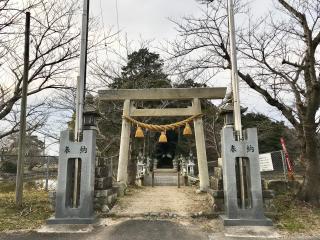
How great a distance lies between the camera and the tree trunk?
31.8 ft

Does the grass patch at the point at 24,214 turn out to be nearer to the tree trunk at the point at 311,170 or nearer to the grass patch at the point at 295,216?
the grass patch at the point at 295,216

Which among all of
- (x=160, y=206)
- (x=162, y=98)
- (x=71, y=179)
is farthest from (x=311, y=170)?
(x=71, y=179)

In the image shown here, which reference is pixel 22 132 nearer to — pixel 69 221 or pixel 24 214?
pixel 24 214

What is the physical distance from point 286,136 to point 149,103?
15283 millimetres

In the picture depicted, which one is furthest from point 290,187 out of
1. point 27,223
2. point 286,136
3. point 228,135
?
point 286,136

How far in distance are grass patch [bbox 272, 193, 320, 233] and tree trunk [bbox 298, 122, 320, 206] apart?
0.31m

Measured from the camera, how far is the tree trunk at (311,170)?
31.8ft

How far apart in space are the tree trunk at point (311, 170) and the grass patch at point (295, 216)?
1.02 ft

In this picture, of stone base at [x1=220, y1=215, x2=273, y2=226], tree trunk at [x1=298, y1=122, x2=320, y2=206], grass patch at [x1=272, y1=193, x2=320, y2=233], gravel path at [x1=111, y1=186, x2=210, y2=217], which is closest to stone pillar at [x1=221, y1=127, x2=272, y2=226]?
stone base at [x1=220, y1=215, x2=273, y2=226]

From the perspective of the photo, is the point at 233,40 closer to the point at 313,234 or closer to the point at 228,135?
the point at 228,135

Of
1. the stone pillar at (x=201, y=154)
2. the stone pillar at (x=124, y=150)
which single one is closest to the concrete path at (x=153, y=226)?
the stone pillar at (x=124, y=150)

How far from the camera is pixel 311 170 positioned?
9.84m

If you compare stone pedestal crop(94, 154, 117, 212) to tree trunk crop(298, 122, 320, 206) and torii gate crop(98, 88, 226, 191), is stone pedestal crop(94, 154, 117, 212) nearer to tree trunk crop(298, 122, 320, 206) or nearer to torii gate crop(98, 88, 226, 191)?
torii gate crop(98, 88, 226, 191)

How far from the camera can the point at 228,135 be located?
8180 mm
